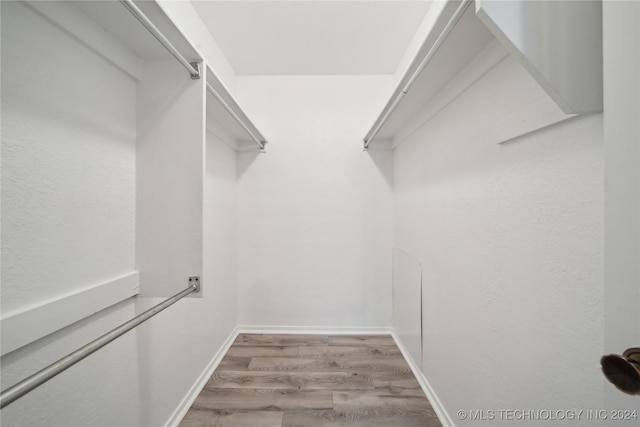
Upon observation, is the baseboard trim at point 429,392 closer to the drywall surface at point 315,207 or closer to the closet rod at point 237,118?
the drywall surface at point 315,207

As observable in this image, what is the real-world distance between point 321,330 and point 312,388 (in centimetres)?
70

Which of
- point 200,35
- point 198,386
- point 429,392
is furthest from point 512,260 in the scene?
point 200,35

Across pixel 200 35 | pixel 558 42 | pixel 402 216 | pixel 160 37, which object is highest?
pixel 200 35

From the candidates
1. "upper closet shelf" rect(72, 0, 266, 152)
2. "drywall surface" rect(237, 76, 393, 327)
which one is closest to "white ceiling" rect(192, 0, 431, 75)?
"drywall surface" rect(237, 76, 393, 327)

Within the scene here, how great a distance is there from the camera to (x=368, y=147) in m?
2.33

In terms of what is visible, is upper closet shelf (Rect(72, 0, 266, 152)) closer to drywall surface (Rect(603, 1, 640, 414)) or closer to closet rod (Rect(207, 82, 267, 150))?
closet rod (Rect(207, 82, 267, 150))

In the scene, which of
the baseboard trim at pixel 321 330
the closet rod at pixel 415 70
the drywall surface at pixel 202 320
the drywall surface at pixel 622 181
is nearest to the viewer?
the drywall surface at pixel 622 181

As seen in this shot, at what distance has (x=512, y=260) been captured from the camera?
88 centimetres

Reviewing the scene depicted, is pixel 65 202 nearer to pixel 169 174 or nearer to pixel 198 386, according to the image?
pixel 169 174

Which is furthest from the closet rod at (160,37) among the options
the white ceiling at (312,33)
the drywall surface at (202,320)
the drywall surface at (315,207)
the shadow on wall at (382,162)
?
the shadow on wall at (382,162)

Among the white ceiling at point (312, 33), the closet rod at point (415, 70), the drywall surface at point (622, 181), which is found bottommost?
the drywall surface at point (622, 181)

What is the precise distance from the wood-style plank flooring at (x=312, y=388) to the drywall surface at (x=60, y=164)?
1.11 meters

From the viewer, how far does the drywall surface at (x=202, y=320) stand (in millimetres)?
1155

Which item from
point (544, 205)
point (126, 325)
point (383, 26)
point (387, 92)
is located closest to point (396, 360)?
point (544, 205)
